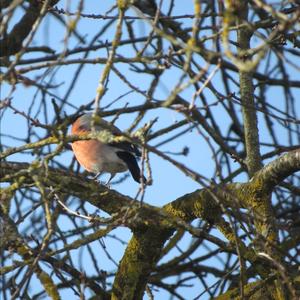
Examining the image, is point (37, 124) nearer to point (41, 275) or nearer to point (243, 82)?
point (41, 275)

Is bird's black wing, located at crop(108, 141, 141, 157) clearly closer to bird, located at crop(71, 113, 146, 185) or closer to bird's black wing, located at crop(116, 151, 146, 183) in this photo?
bird, located at crop(71, 113, 146, 185)

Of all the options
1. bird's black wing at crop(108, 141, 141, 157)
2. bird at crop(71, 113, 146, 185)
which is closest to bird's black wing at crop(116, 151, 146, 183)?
bird at crop(71, 113, 146, 185)

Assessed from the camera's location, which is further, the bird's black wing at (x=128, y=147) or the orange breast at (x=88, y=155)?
the orange breast at (x=88, y=155)

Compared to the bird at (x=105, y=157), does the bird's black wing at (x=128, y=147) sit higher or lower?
lower

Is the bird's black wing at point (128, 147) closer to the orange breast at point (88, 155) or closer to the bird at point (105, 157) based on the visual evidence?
the bird at point (105, 157)

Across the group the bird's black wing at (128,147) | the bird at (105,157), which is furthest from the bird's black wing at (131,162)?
the bird's black wing at (128,147)

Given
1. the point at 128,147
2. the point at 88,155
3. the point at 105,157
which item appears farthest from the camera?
the point at 105,157

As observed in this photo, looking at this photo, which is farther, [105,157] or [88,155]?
[105,157]

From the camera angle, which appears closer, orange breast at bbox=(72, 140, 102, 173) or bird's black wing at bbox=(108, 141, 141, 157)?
bird's black wing at bbox=(108, 141, 141, 157)

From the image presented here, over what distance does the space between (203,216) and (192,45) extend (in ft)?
5.21

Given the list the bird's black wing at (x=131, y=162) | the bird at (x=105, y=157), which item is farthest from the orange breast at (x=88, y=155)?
the bird's black wing at (x=131, y=162)

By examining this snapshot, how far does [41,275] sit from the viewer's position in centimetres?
393

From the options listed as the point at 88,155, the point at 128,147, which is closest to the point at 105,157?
the point at 88,155

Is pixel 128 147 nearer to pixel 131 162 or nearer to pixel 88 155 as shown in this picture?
pixel 131 162
